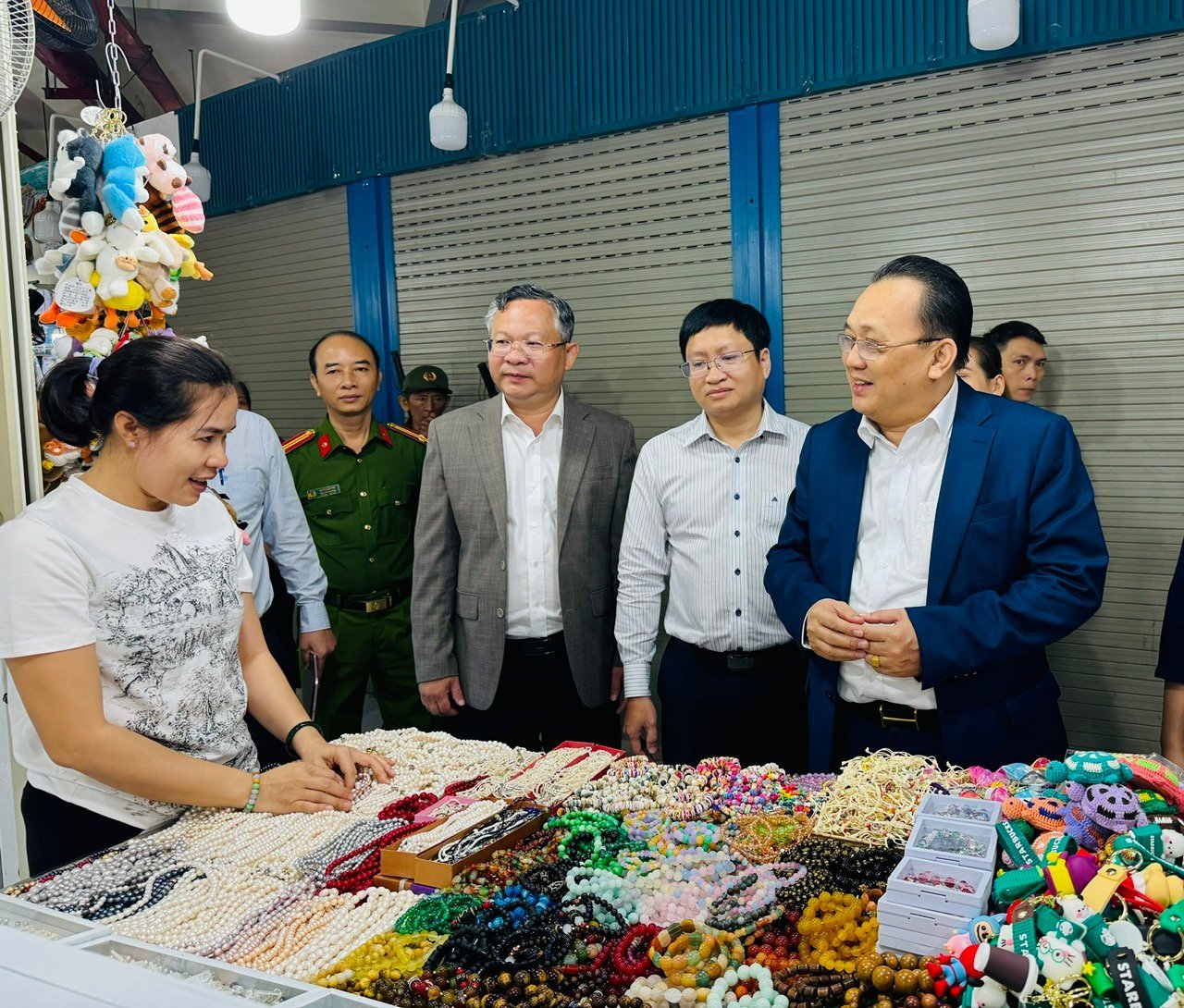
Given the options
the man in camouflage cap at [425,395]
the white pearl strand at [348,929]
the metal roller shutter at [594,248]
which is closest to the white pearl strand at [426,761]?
the white pearl strand at [348,929]

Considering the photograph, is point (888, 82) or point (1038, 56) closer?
point (1038, 56)

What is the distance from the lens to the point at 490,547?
3227 mm

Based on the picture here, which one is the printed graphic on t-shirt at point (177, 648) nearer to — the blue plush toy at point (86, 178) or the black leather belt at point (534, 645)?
the blue plush toy at point (86, 178)

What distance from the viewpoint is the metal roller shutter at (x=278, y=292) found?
513 centimetres

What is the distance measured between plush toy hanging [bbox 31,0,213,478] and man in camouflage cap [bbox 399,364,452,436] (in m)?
1.97

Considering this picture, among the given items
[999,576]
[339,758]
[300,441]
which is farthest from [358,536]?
[999,576]

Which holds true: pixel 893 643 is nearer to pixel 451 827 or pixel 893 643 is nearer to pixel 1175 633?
pixel 1175 633

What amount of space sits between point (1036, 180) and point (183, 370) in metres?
2.74

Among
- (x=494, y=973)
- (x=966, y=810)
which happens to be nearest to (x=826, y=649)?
(x=966, y=810)

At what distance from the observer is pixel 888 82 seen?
11.5ft

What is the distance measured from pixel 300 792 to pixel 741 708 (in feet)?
4.53

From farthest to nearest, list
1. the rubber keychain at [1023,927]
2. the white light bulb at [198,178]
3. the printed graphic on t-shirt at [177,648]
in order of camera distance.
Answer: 1. the white light bulb at [198,178]
2. the printed graphic on t-shirt at [177,648]
3. the rubber keychain at [1023,927]

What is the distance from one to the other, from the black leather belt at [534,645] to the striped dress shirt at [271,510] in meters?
0.89

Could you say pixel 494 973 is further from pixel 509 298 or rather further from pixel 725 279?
pixel 725 279
